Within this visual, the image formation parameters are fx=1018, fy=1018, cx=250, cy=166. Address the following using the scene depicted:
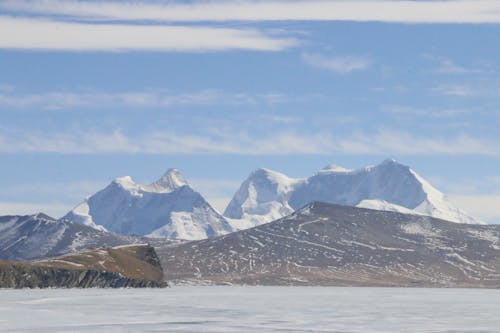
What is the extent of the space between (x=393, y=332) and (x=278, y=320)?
2693 centimetres

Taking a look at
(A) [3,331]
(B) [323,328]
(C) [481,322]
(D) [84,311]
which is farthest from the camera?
(D) [84,311]

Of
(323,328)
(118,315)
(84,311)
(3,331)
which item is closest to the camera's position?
(3,331)

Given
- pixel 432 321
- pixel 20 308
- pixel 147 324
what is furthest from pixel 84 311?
pixel 432 321

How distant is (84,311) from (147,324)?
3521 centimetres

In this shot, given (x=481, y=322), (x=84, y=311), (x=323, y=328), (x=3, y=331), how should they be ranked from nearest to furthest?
(x=3, y=331)
(x=323, y=328)
(x=481, y=322)
(x=84, y=311)

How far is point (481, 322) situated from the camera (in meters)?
144

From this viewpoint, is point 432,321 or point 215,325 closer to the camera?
point 215,325

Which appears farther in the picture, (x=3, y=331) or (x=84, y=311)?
(x=84, y=311)

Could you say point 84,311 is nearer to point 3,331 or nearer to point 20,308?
point 20,308

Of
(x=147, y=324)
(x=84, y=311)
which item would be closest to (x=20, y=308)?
(x=84, y=311)

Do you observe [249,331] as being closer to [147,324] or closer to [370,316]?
[147,324]

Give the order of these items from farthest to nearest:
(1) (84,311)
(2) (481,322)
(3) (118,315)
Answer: (1) (84,311) < (3) (118,315) < (2) (481,322)

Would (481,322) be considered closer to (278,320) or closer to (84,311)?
(278,320)

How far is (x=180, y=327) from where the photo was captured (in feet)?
424
